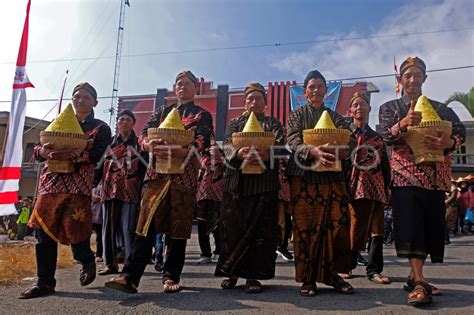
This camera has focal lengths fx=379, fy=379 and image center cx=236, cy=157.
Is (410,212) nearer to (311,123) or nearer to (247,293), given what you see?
(311,123)

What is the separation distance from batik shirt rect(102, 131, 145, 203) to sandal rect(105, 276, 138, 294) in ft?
5.27

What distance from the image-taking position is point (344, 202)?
3.23m

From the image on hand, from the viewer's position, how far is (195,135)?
3465 millimetres

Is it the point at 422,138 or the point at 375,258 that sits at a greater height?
the point at 422,138

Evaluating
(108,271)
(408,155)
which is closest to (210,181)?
(108,271)

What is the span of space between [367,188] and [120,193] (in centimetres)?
280

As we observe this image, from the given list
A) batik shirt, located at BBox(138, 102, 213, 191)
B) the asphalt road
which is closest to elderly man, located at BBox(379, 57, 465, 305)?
the asphalt road

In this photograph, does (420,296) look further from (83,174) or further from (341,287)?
(83,174)

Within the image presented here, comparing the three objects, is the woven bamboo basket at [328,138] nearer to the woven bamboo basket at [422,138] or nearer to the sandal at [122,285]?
the woven bamboo basket at [422,138]

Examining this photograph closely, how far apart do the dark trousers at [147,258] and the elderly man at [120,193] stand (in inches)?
46.1

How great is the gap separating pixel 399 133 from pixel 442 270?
231 centimetres

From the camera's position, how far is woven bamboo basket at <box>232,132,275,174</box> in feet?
10.2

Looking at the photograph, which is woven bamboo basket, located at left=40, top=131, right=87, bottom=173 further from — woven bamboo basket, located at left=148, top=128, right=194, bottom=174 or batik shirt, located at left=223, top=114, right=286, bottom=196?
batik shirt, located at left=223, top=114, right=286, bottom=196

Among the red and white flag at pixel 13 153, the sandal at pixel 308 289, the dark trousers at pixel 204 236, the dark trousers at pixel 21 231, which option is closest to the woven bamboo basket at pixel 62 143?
the sandal at pixel 308 289
